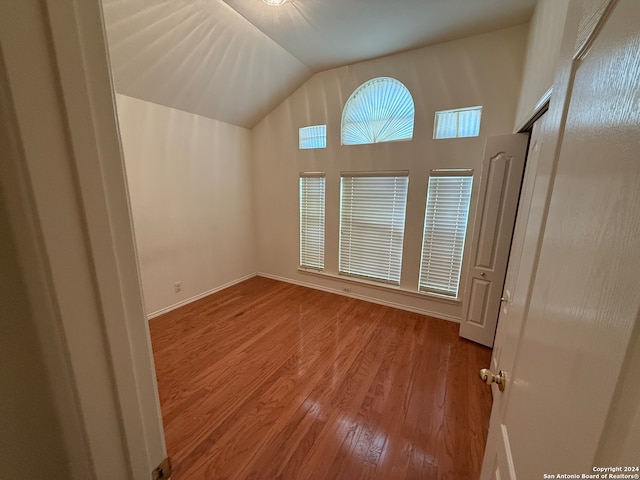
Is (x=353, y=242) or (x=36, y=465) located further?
(x=353, y=242)

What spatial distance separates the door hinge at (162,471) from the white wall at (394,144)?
2.93 meters

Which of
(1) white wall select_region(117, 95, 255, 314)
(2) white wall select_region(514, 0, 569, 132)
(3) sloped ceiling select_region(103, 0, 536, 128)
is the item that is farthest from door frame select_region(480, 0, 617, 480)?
(1) white wall select_region(117, 95, 255, 314)

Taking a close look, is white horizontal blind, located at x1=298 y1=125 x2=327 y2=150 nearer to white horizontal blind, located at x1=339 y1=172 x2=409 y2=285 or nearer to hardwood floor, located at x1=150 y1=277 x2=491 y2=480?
white horizontal blind, located at x1=339 y1=172 x2=409 y2=285

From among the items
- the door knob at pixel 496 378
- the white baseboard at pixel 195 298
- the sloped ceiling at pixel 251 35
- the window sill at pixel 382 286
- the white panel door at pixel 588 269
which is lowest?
the white baseboard at pixel 195 298

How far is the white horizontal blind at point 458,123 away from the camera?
8.34 ft

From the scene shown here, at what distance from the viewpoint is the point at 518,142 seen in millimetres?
2016

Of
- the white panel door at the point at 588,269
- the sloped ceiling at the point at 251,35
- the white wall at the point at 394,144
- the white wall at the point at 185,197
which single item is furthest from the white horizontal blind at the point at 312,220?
the white panel door at the point at 588,269

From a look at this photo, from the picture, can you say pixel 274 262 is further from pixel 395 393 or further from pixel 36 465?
pixel 36 465

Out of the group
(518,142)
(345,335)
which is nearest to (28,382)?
(345,335)

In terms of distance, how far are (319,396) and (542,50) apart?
2.89 metres

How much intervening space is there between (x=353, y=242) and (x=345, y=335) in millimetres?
1330

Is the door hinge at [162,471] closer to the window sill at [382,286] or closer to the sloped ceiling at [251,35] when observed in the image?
the sloped ceiling at [251,35]

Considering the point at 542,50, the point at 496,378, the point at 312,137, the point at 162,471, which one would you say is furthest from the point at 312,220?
the point at 162,471

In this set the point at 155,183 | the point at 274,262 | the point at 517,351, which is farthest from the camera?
the point at 274,262
